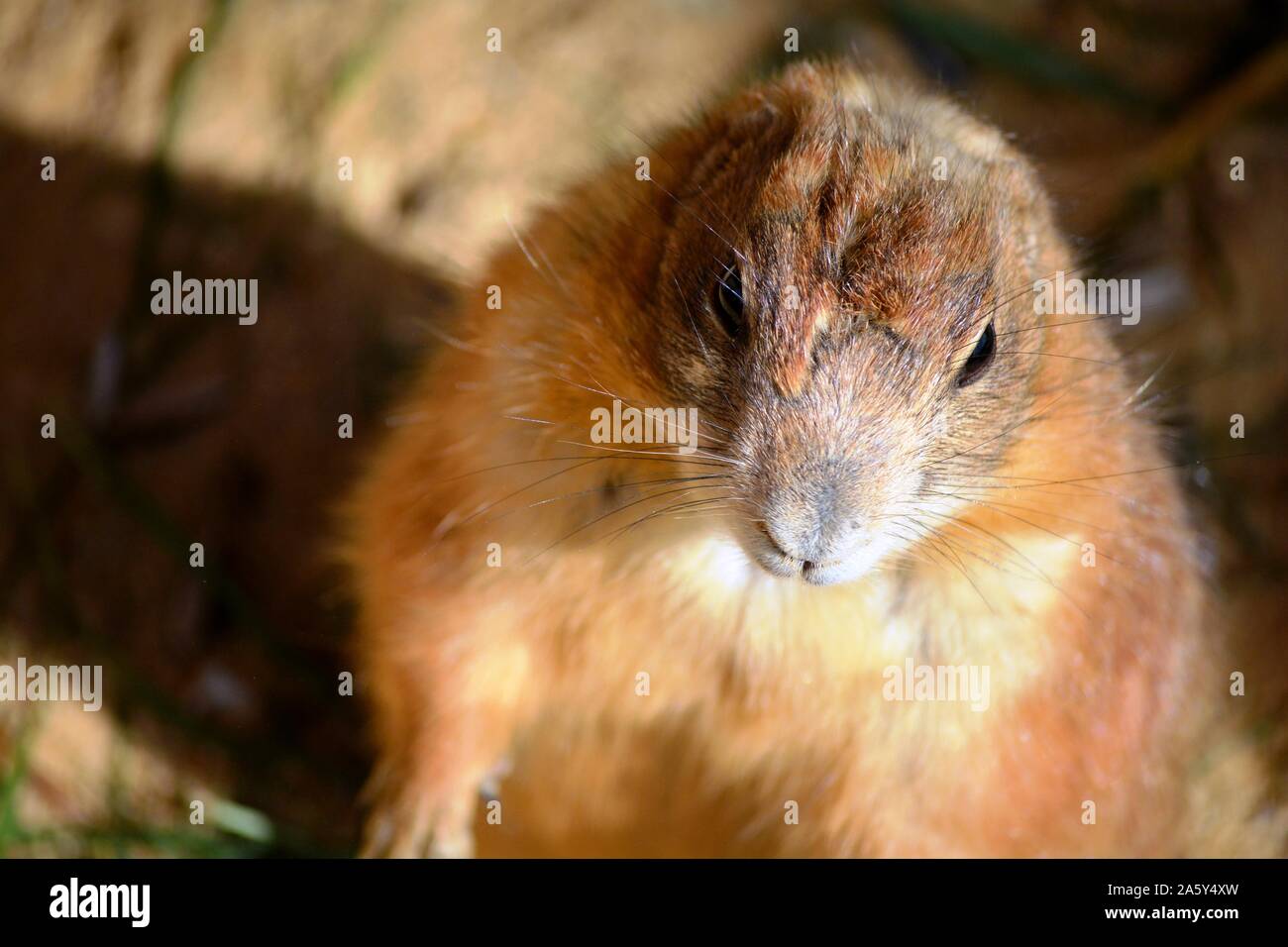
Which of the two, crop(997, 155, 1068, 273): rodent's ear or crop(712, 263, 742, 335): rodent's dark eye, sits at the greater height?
crop(997, 155, 1068, 273): rodent's ear

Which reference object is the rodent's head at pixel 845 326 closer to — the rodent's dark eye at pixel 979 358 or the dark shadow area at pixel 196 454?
the rodent's dark eye at pixel 979 358

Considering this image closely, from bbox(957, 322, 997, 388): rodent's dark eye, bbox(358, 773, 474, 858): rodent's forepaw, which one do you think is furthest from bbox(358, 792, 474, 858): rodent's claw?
bbox(957, 322, 997, 388): rodent's dark eye

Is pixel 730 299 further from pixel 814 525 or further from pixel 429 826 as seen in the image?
pixel 429 826

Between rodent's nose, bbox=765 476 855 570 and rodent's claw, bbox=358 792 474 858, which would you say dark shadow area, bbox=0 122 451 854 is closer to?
rodent's claw, bbox=358 792 474 858

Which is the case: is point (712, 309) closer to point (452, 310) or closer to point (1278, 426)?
point (452, 310)

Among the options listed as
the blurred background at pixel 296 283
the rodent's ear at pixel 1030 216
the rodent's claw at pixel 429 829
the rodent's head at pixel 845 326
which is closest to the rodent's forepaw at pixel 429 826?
the rodent's claw at pixel 429 829

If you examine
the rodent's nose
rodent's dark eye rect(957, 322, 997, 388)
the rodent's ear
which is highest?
the rodent's ear
